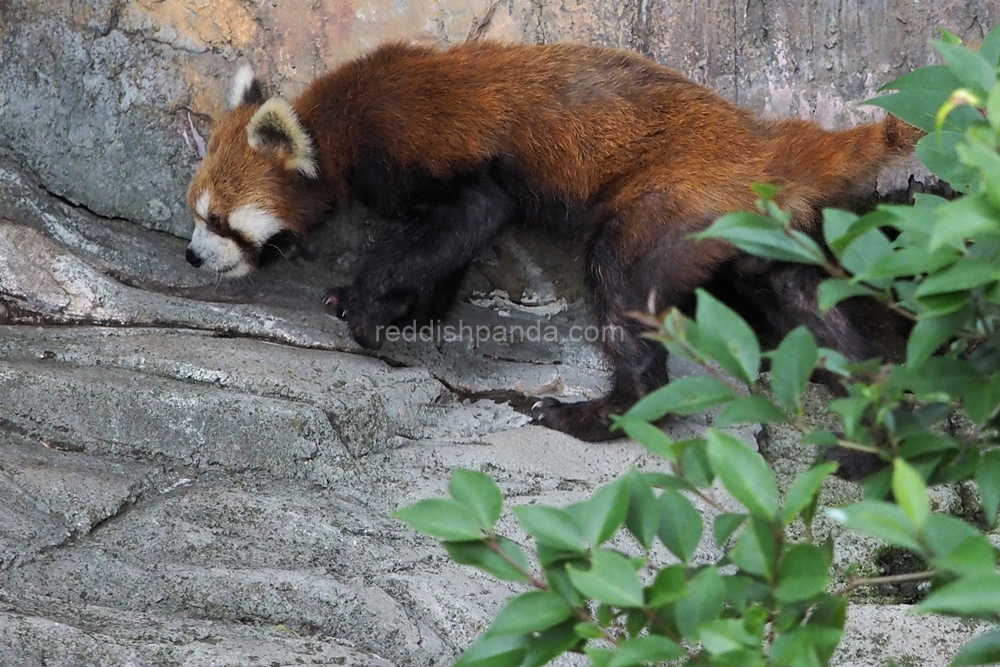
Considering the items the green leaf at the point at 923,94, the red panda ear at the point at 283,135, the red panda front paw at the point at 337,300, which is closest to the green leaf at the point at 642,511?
the green leaf at the point at 923,94

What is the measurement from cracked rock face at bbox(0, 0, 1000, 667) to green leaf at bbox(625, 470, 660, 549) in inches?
44.2

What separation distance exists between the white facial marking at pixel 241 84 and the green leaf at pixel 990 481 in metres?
3.33

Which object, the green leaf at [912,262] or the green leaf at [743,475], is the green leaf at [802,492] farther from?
the green leaf at [912,262]

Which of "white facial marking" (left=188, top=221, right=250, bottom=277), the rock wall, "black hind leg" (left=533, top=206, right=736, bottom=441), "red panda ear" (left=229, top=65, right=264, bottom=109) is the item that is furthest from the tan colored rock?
"black hind leg" (left=533, top=206, right=736, bottom=441)

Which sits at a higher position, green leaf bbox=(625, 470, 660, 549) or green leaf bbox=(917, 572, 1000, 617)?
green leaf bbox=(917, 572, 1000, 617)

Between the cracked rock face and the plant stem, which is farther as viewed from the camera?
the cracked rock face

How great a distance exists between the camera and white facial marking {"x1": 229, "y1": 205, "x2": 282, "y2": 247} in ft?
12.3

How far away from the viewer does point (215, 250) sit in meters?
3.72

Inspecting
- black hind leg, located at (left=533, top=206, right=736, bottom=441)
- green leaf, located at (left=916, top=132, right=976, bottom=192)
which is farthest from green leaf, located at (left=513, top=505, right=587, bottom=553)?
black hind leg, located at (left=533, top=206, right=736, bottom=441)

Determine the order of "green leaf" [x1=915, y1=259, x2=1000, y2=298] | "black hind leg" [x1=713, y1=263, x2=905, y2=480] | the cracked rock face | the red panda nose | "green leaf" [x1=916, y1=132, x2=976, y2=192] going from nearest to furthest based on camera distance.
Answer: "green leaf" [x1=915, y1=259, x2=1000, y2=298] < "green leaf" [x1=916, y1=132, x2=976, y2=192] < the cracked rock face < "black hind leg" [x1=713, y1=263, x2=905, y2=480] < the red panda nose

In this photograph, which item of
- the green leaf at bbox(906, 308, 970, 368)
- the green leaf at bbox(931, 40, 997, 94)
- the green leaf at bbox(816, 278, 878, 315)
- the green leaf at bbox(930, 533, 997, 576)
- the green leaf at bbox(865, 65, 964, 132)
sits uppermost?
the green leaf at bbox(931, 40, 997, 94)

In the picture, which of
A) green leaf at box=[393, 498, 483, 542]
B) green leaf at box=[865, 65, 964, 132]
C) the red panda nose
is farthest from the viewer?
the red panda nose

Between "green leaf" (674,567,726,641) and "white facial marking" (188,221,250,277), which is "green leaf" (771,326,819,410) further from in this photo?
"white facial marking" (188,221,250,277)

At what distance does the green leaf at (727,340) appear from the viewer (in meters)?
1.26
